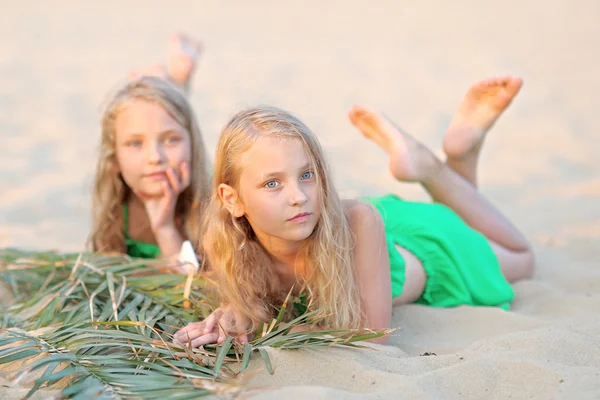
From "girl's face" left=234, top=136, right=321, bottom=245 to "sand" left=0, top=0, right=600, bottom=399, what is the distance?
1.38ft

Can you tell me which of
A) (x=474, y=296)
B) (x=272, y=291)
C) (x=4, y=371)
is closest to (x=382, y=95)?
(x=474, y=296)

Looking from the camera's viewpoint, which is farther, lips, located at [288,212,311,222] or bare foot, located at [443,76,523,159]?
bare foot, located at [443,76,523,159]

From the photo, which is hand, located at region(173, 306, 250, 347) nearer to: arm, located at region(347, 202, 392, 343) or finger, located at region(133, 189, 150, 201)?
arm, located at region(347, 202, 392, 343)

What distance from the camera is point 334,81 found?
8.48 meters

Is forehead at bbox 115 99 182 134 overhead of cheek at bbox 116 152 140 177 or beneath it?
overhead

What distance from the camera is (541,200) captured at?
5.28 meters

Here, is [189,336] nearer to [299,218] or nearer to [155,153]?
[299,218]

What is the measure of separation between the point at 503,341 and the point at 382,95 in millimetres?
5809

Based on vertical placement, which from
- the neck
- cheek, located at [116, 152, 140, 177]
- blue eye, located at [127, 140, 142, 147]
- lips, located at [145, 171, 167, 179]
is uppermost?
blue eye, located at [127, 140, 142, 147]

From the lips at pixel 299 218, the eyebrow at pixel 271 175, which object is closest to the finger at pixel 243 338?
the lips at pixel 299 218

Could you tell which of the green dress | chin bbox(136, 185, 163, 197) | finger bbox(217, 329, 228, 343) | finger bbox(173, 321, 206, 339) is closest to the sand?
the green dress

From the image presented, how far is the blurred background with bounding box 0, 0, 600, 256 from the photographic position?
17.6 ft

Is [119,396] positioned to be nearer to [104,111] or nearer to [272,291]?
[272,291]

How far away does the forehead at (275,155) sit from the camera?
235 centimetres
